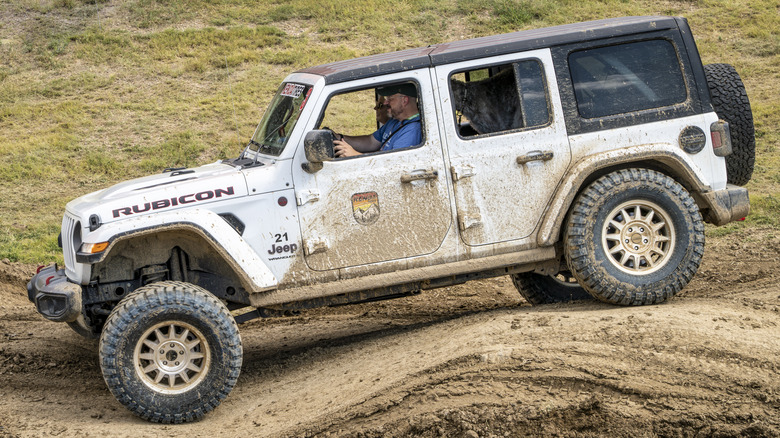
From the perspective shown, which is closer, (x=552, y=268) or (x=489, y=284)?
(x=552, y=268)

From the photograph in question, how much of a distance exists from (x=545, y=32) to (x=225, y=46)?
1443cm

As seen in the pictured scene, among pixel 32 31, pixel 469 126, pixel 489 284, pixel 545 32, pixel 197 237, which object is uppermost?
pixel 32 31

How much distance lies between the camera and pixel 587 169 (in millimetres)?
5594

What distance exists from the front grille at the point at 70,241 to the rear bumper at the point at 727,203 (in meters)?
4.50

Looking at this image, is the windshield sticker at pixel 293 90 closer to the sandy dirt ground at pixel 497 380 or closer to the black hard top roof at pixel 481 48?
the black hard top roof at pixel 481 48

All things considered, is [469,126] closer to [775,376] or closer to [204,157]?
[775,376]

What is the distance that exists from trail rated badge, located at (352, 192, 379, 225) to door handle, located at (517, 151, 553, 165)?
3.50 feet

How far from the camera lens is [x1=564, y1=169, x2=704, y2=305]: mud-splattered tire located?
564 cm

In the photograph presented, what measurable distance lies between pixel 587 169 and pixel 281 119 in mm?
2246

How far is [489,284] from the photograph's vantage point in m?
8.50

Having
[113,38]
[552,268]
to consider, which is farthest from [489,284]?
[113,38]

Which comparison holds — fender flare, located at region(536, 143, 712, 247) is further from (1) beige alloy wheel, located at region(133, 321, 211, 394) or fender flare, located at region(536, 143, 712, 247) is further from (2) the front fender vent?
(1) beige alloy wheel, located at region(133, 321, 211, 394)

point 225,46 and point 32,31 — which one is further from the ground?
point 32,31

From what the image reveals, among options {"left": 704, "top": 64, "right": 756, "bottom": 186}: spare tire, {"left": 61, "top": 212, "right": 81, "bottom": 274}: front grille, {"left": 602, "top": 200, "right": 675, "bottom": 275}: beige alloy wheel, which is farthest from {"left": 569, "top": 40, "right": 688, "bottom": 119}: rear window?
{"left": 61, "top": 212, "right": 81, "bottom": 274}: front grille
